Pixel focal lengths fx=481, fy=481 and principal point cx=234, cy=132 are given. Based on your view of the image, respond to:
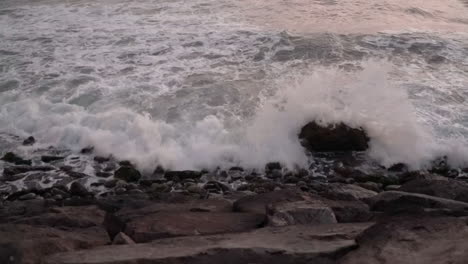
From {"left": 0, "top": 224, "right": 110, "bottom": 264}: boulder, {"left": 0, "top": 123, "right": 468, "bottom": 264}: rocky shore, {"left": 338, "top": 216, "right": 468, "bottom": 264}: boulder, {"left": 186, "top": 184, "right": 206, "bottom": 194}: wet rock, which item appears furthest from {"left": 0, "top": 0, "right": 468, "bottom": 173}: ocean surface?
{"left": 338, "top": 216, "right": 468, "bottom": 264}: boulder

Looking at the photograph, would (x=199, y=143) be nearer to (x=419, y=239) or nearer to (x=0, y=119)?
(x=0, y=119)

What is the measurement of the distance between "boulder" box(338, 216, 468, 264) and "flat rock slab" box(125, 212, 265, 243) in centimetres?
136

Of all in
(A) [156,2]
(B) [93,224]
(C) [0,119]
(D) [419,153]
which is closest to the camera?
(B) [93,224]

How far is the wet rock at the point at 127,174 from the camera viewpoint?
25.3ft

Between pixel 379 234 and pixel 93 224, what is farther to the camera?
pixel 93 224

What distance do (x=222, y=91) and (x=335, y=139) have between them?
9.46 ft

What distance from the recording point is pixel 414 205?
17.7 feet

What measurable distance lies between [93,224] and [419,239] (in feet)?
11.3

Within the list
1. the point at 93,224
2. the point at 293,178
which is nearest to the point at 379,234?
the point at 93,224

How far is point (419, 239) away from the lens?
13.6ft

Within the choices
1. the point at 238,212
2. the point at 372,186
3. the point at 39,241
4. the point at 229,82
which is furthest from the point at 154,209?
the point at 229,82

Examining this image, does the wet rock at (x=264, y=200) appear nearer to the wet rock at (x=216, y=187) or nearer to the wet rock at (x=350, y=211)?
the wet rock at (x=350, y=211)

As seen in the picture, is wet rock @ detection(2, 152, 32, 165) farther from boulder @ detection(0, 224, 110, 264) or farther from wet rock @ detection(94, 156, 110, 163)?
boulder @ detection(0, 224, 110, 264)

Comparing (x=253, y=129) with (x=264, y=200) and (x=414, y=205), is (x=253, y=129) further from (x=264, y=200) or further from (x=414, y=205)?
(x=414, y=205)
